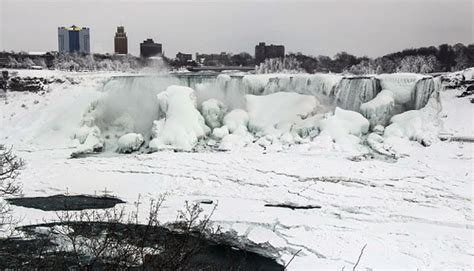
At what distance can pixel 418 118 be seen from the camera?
21.3 m

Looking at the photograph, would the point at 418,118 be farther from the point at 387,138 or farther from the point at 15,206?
the point at 15,206

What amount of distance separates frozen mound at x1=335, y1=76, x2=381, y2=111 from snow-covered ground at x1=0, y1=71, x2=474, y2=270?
371 cm

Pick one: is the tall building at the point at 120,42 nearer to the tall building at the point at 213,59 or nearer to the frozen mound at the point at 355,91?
the tall building at the point at 213,59

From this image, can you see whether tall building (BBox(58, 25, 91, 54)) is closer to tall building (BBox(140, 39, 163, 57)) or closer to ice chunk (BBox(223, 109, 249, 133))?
tall building (BBox(140, 39, 163, 57))

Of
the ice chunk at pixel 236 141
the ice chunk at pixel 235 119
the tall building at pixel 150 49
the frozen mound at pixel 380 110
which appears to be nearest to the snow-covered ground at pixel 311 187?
the ice chunk at pixel 236 141

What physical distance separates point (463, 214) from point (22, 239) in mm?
11050

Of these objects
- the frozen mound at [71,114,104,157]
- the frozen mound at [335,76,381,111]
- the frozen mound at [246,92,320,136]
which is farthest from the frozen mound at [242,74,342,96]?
the frozen mound at [71,114,104,157]

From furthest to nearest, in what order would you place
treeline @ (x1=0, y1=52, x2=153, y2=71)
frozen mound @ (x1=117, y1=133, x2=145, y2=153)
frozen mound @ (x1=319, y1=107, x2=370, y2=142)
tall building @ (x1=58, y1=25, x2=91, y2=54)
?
tall building @ (x1=58, y1=25, x2=91, y2=54) < treeline @ (x1=0, y1=52, x2=153, y2=71) < frozen mound @ (x1=117, y1=133, x2=145, y2=153) < frozen mound @ (x1=319, y1=107, x2=370, y2=142)

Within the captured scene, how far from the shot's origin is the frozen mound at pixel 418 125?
2020 cm

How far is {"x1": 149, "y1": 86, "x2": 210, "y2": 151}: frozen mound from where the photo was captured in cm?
2098

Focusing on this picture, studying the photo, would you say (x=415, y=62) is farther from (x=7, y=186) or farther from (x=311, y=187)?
(x=7, y=186)

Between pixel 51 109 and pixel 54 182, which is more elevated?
pixel 51 109

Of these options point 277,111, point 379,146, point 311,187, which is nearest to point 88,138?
point 277,111

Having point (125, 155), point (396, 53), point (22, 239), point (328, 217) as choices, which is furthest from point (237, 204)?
point (396, 53)
